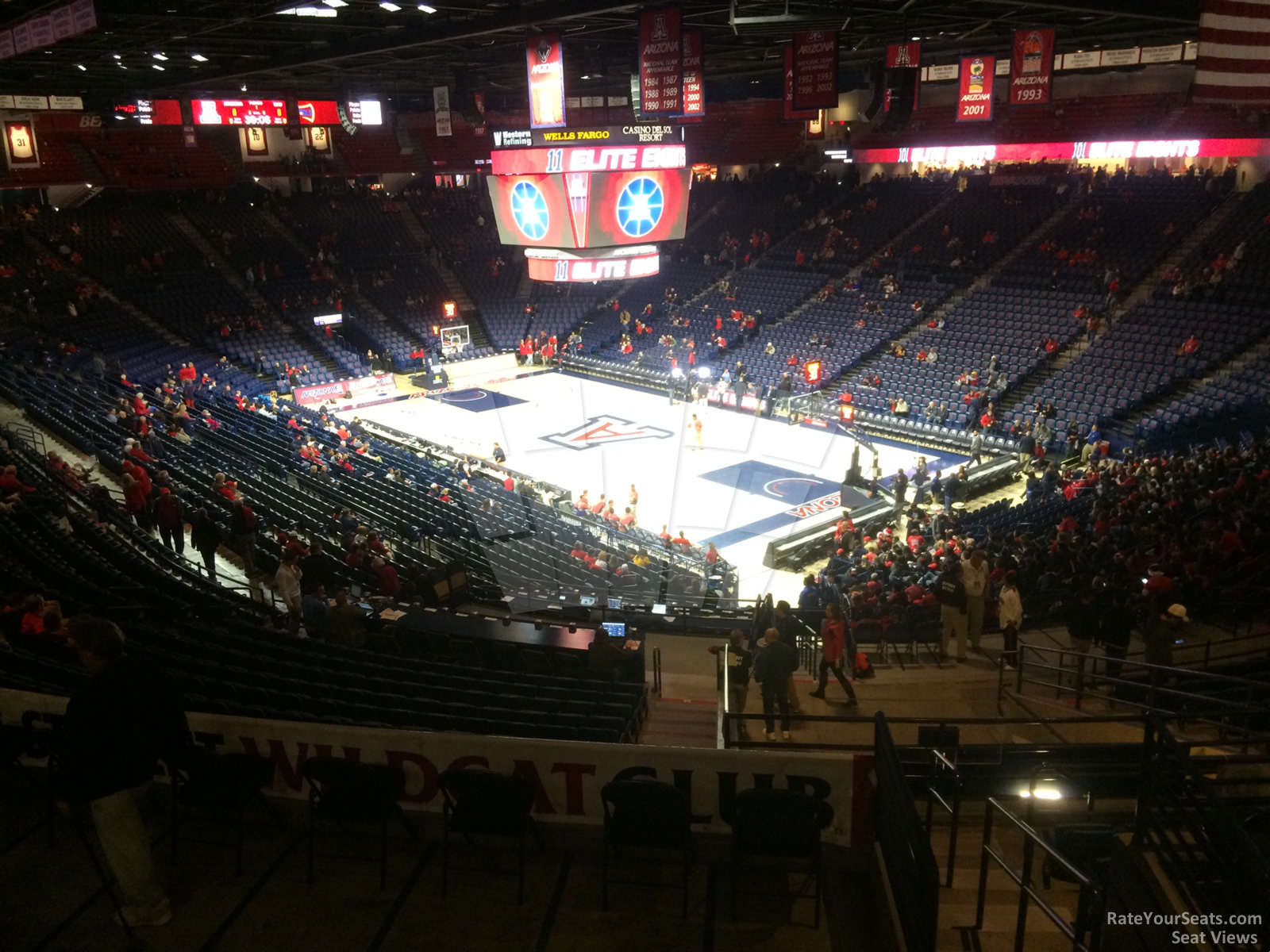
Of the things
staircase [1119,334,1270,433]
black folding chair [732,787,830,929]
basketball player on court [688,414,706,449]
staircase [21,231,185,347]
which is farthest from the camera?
staircase [21,231,185,347]

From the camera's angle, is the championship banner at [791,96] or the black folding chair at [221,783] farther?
the championship banner at [791,96]

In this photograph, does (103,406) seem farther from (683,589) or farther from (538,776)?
(538,776)

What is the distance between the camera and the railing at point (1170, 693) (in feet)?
21.4

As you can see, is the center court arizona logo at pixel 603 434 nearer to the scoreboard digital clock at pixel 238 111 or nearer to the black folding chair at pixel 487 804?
the scoreboard digital clock at pixel 238 111

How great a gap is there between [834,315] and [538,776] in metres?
30.1

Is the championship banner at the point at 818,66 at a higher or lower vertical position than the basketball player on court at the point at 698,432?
higher

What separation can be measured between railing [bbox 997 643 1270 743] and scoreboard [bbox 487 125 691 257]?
41.6 feet

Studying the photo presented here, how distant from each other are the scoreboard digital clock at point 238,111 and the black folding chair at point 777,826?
31.9 meters

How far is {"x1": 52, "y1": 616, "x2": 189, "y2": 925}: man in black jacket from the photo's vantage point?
178 inches

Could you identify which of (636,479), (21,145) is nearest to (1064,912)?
(636,479)

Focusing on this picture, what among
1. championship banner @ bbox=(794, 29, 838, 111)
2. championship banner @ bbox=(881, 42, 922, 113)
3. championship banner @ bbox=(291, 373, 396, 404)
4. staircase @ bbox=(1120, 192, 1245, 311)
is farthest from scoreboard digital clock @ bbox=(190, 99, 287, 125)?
staircase @ bbox=(1120, 192, 1245, 311)

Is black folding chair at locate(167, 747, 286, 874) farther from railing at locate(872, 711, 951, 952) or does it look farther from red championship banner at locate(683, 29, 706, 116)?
red championship banner at locate(683, 29, 706, 116)

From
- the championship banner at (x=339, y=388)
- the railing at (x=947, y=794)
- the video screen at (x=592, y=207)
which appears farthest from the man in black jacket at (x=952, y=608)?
the championship banner at (x=339, y=388)

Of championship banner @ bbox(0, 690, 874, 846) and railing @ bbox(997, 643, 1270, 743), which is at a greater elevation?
championship banner @ bbox(0, 690, 874, 846)
